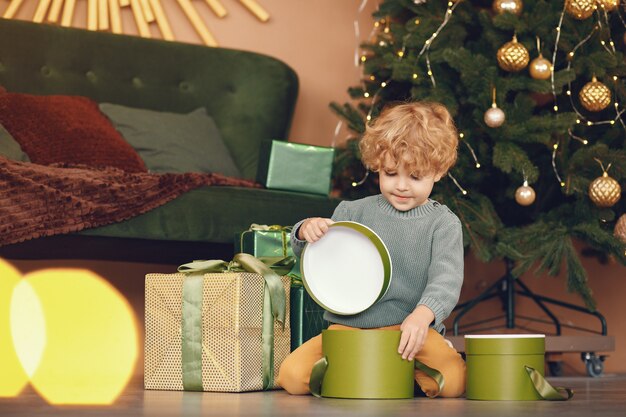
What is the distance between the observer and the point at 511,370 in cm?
155

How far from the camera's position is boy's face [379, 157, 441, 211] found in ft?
5.67

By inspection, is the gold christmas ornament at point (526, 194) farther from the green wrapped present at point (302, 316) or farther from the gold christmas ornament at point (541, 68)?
the green wrapped present at point (302, 316)

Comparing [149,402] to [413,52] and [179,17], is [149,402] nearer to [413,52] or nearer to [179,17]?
[413,52]

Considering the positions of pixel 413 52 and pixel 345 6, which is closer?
pixel 413 52

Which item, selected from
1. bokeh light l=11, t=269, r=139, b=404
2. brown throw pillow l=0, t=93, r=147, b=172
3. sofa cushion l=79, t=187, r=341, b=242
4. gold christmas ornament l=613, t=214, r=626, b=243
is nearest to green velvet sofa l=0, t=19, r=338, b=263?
sofa cushion l=79, t=187, r=341, b=242

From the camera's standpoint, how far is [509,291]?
2.72 m

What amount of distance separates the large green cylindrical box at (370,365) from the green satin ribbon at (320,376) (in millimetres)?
35

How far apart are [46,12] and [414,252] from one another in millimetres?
1841

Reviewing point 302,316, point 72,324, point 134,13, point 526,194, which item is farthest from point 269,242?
point 134,13

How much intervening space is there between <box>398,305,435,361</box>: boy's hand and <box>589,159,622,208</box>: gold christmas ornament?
3.24 ft

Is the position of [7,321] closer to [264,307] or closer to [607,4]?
[264,307]

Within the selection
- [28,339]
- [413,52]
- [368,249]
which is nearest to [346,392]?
[368,249]

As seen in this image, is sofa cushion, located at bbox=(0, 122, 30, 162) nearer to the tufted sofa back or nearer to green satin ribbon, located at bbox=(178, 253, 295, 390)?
the tufted sofa back

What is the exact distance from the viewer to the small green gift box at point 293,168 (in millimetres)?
2518
